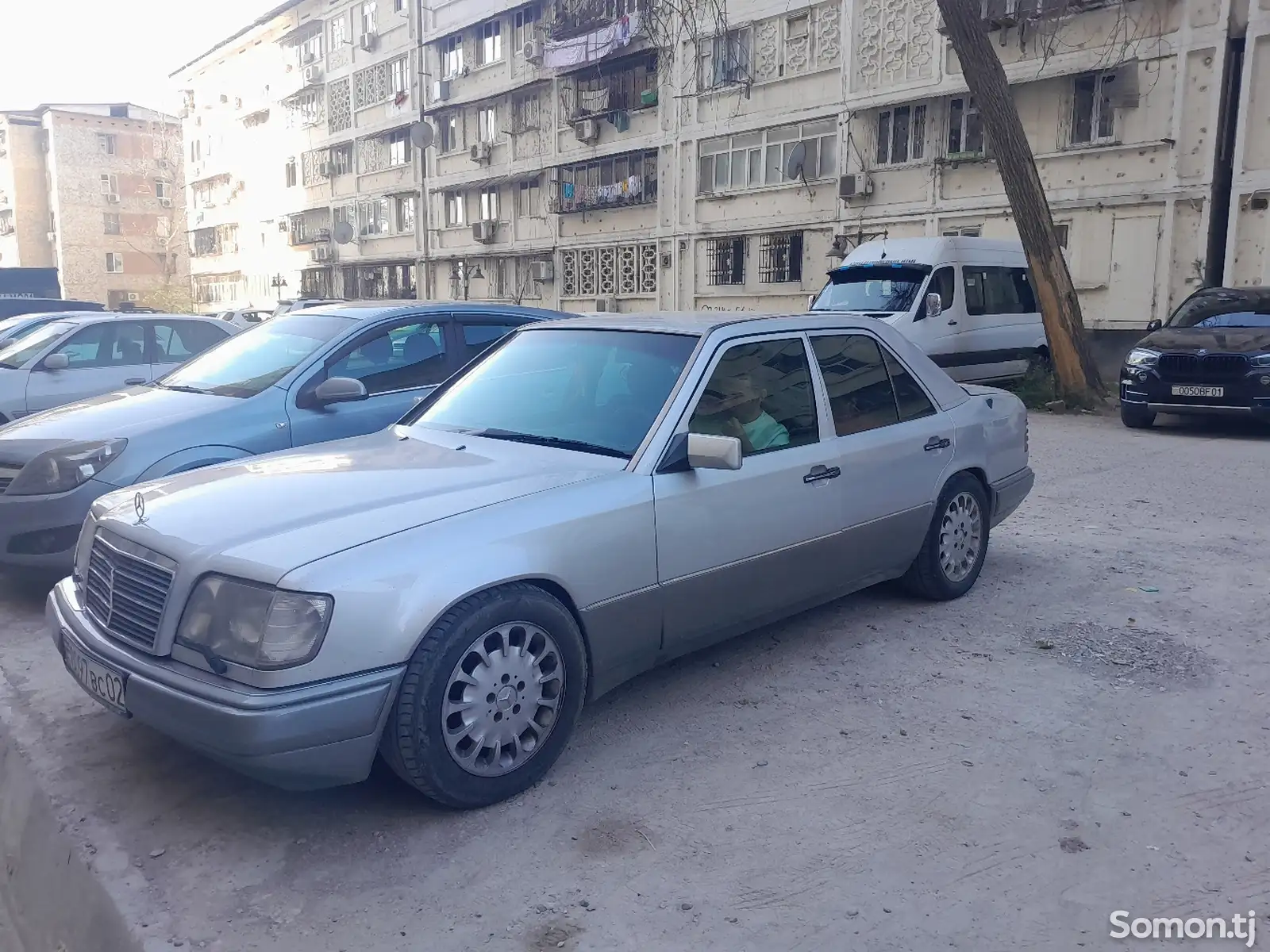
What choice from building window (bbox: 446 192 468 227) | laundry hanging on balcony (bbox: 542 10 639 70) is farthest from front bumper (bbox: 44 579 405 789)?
building window (bbox: 446 192 468 227)

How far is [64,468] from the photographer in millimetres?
5215

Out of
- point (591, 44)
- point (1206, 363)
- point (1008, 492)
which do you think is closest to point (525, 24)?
point (591, 44)

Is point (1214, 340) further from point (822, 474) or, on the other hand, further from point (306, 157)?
point (306, 157)

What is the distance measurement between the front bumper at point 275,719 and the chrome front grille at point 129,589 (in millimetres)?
137

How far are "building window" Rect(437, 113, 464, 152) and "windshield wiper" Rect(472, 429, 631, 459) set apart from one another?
115ft

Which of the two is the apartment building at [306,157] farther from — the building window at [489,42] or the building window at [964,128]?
the building window at [964,128]

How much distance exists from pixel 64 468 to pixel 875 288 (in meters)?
11.4

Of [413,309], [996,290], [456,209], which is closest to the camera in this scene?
[413,309]

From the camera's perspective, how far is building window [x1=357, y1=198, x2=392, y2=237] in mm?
41062

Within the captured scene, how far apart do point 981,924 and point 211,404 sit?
4706 millimetres

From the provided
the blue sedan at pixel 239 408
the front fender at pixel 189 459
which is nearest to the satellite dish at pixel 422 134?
the blue sedan at pixel 239 408

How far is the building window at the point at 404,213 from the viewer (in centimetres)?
3962

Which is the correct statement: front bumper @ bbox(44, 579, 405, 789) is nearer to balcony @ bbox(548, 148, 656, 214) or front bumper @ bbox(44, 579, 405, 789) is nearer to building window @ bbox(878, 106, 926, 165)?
building window @ bbox(878, 106, 926, 165)

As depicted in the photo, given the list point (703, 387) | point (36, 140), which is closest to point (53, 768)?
point (703, 387)
